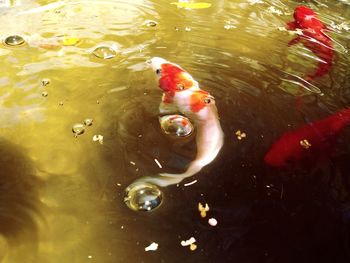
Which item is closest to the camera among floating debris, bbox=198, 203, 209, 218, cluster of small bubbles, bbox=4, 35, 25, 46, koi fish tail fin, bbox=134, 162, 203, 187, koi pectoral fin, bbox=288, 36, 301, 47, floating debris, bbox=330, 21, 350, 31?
floating debris, bbox=198, 203, 209, 218

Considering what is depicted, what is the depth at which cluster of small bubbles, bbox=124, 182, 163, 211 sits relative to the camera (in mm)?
Result: 1563

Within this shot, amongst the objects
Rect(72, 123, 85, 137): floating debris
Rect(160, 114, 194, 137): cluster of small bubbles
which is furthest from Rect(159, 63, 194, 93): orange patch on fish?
Rect(72, 123, 85, 137): floating debris

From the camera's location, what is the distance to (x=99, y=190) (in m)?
1.65

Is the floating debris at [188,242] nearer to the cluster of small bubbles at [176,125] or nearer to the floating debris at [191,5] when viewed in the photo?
the cluster of small bubbles at [176,125]

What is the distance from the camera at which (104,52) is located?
2.63m

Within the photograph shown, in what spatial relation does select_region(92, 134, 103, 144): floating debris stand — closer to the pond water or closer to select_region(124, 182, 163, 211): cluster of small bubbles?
the pond water

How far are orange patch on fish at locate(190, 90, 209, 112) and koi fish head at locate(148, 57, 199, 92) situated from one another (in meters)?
0.09

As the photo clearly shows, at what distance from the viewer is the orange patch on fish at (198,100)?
207cm

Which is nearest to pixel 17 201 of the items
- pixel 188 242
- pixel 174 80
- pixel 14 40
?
pixel 188 242

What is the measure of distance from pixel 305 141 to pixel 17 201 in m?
1.49

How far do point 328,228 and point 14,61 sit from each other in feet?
7.34

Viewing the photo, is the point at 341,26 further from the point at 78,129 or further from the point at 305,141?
the point at 78,129

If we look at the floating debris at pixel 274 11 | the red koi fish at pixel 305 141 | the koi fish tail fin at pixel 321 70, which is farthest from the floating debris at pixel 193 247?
the floating debris at pixel 274 11

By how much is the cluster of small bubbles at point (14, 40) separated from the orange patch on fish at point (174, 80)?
47.2 inches
